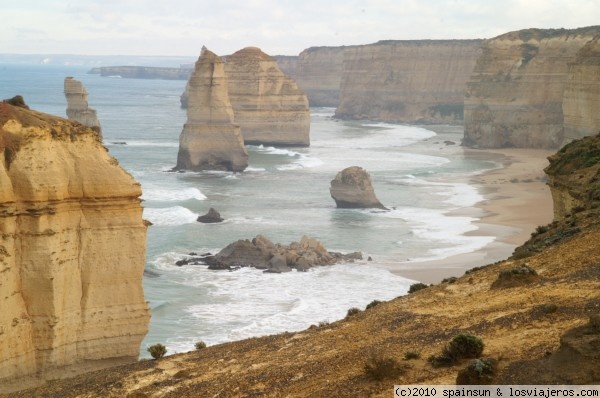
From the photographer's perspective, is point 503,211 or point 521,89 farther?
point 521,89

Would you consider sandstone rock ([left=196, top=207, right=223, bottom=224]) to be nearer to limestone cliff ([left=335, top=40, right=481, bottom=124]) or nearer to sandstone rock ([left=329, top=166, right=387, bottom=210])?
sandstone rock ([left=329, top=166, right=387, bottom=210])

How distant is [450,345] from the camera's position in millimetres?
12875

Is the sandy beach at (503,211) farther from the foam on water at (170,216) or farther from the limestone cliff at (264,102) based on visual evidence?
the limestone cliff at (264,102)

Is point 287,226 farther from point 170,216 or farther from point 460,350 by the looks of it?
point 460,350

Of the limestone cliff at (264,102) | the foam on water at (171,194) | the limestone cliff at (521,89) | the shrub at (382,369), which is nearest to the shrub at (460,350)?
the shrub at (382,369)

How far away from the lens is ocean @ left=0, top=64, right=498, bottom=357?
30469 mm

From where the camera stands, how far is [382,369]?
12.7m

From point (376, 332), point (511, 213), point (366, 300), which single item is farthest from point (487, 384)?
point (511, 213)

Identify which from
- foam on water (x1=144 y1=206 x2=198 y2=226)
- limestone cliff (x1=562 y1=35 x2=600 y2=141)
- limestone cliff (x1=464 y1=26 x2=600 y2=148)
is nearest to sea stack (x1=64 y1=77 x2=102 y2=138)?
foam on water (x1=144 y1=206 x2=198 y2=226)

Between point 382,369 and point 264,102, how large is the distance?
8388cm

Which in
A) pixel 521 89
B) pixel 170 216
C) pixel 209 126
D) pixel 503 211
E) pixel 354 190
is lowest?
pixel 170 216

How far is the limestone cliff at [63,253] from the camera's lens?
721 inches

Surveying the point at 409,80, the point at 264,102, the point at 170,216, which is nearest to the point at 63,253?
the point at 170,216

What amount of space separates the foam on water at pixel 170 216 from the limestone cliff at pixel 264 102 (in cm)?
4280
